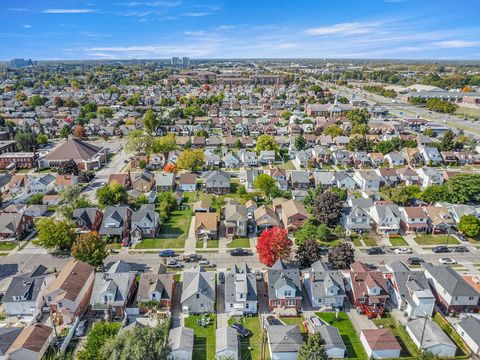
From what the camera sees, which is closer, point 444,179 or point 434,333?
point 434,333

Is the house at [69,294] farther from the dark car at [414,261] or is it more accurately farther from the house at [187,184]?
the dark car at [414,261]

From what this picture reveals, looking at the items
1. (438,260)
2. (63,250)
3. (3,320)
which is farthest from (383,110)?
(3,320)

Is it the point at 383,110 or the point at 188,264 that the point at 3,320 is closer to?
the point at 188,264

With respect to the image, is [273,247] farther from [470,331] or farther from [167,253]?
[470,331]

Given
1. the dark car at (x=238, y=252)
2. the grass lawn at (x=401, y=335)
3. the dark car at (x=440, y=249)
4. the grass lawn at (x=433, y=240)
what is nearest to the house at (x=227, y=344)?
the dark car at (x=238, y=252)

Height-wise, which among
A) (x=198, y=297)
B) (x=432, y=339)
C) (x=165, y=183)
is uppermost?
(x=165, y=183)

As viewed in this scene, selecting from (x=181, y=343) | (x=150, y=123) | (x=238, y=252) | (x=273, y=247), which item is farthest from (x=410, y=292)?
(x=150, y=123)
